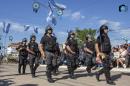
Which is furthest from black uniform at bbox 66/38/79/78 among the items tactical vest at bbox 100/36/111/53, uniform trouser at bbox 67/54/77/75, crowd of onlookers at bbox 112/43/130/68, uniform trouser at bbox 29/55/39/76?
crowd of onlookers at bbox 112/43/130/68

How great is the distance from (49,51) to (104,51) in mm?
1884

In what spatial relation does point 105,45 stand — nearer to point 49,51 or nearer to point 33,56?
point 49,51

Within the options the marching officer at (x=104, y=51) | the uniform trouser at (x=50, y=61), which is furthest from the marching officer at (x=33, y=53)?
the marching officer at (x=104, y=51)

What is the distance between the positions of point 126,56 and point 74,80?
9.22m

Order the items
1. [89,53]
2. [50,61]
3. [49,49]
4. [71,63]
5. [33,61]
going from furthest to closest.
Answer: [89,53]
[33,61]
[71,63]
[49,49]
[50,61]

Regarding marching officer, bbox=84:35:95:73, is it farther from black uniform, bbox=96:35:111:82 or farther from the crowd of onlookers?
the crowd of onlookers

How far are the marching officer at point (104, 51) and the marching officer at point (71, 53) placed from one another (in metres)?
2.01

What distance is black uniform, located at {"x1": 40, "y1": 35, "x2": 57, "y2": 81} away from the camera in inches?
507

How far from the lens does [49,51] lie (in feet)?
42.7

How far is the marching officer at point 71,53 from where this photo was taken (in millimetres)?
14234

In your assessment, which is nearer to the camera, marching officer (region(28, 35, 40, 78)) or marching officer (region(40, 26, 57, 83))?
marching officer (region(40, 26, 57, 83))

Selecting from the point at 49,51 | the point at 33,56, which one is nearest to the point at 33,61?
the point at 33,56

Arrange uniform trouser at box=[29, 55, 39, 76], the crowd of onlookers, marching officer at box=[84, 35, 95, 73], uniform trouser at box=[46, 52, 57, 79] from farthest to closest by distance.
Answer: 1. the crowd of onlookers
2. marching officer at box=[84, 35, 95, 73]
3. uniform trouser at box=[29, 55, 39, 76]
4. uniform trouser at box=[46, 52, 57, 79]

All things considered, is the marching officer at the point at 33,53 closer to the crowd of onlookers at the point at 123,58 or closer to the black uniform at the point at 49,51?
the black uniform at the point at 49,51
